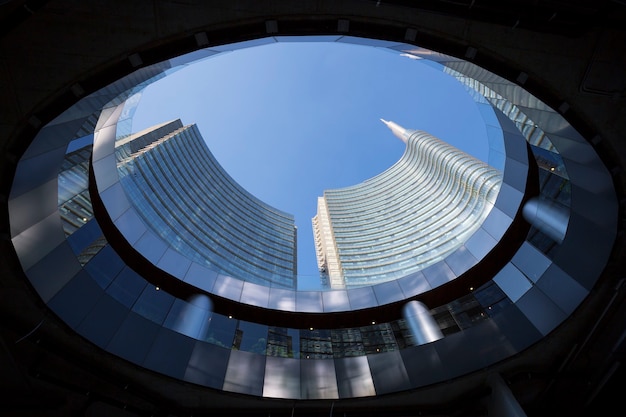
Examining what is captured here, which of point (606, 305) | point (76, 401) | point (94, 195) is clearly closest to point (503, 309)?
point (606, 305)

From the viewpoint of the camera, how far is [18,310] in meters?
10.8

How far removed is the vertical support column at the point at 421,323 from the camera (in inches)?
614

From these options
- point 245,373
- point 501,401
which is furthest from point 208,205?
point 501,401

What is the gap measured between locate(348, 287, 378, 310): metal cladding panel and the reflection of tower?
21340mm

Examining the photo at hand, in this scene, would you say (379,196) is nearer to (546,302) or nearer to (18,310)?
(546,302)

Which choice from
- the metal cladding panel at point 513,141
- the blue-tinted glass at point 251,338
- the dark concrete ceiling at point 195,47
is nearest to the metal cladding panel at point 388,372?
the blue-tinted glass at point 251,338

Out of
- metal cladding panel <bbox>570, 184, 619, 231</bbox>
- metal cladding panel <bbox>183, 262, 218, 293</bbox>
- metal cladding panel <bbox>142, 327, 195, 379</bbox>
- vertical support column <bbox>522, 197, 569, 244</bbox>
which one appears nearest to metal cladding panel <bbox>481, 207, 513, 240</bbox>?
vertical support column <bbox>522, 197, 569, 244</bbox>

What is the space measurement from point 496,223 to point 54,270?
66.6 ft

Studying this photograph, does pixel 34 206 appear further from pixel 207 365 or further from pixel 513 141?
pixel 513 141

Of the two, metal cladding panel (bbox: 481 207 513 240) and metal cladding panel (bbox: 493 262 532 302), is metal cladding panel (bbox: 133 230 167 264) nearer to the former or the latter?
metal cladding panel (bbox: 493 262 532 302)

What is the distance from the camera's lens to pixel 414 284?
64.5ft

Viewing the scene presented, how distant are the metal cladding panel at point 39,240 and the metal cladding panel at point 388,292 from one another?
50.9 ft

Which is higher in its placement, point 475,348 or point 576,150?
point 576,150

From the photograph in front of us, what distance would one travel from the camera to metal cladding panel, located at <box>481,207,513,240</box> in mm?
17728
